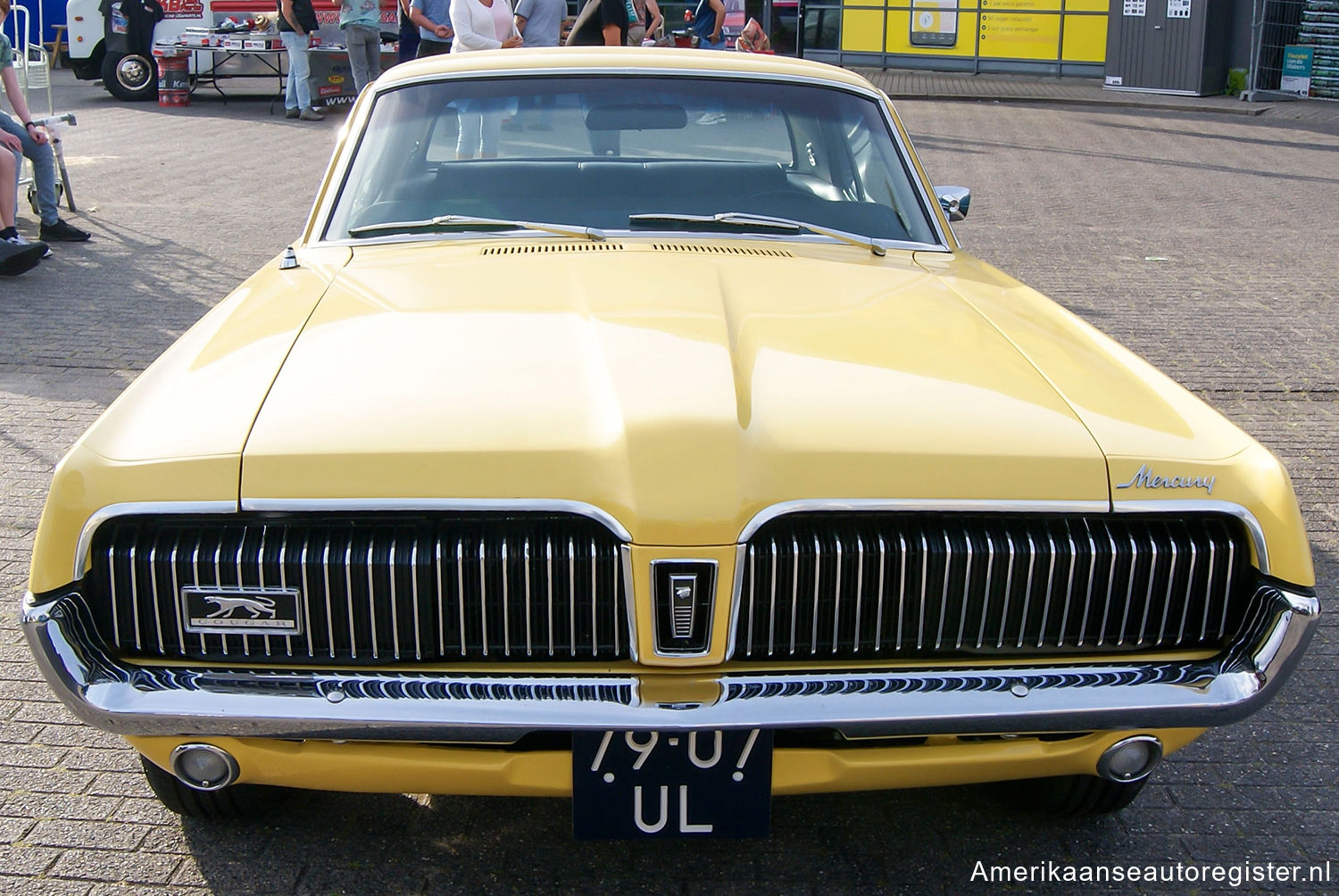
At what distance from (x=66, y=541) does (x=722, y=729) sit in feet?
3.70

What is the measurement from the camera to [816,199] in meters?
3.68

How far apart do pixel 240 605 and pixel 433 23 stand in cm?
1125

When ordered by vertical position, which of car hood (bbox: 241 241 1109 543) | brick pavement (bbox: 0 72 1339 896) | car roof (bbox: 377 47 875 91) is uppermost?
car roof (bbox: 377 47 875 91)

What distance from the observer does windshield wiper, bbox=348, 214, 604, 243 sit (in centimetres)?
344

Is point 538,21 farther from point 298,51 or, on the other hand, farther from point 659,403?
point 659,403

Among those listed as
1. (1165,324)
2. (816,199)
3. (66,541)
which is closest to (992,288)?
(816,199)

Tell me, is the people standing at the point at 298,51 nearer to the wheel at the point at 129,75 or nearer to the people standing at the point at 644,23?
the wheel at the point at 129,75

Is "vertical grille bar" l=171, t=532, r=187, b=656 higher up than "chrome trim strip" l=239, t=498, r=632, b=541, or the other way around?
"chrome trim strip" l=239, t=498, r=632, b=541

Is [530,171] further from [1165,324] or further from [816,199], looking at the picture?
[1165,324]

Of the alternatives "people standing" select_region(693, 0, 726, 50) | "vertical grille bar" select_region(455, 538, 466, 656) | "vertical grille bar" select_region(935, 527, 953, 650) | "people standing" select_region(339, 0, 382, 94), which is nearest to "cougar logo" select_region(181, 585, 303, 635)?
A: "vertical grille bar" select_region(455, 538, 466, 656)

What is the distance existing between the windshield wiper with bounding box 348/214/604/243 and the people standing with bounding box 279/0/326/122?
12.7m

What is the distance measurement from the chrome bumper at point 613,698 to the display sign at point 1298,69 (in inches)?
806

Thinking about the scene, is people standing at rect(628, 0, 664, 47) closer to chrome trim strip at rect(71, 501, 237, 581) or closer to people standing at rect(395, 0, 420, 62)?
people standing at rect(395, 0, 420, 62)

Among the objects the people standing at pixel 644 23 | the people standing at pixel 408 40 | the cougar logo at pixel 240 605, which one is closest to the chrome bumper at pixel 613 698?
the cougar logo at pixel 240 605
